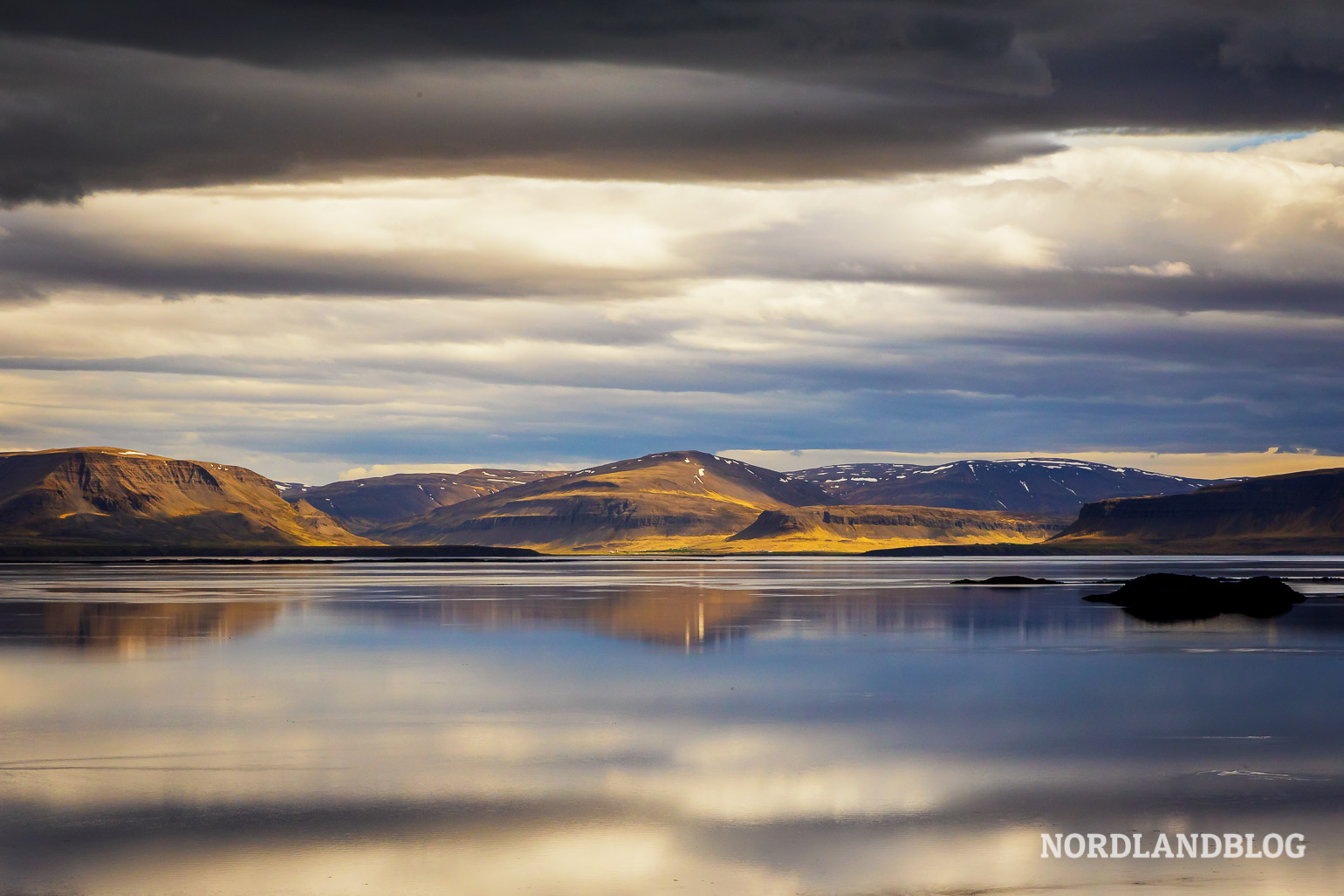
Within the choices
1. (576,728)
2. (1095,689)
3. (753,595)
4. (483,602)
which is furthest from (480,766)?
(753,595)

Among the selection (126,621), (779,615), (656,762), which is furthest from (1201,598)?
(656,762)

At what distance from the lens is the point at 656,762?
20.0 m

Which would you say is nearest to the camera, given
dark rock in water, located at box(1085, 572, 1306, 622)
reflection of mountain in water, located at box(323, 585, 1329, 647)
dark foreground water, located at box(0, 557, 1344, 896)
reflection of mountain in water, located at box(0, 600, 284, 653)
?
dark foreground water, located at box(0, 557, 1344, 896)

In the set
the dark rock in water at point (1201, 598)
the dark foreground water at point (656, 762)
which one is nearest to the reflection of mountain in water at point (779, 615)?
the dark rock in water at point (1201, 598)

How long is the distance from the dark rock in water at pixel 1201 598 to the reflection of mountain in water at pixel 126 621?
38.7 metres

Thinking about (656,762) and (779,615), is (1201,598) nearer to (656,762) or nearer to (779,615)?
(779,615)

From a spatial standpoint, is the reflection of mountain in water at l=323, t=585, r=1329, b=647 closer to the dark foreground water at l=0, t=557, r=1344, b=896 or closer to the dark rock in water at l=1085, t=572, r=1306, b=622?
the dark rock in water at l=1085, t=572, r=1306, b=622

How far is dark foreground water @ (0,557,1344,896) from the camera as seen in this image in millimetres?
13836

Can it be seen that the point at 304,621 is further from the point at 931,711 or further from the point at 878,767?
the point at 878,767

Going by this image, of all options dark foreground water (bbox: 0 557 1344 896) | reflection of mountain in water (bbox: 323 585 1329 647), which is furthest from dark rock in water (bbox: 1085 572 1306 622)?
dark foreground water (bbox: 0 557 1344 896)

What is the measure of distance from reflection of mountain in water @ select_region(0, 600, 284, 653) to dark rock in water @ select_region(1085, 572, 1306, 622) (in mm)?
38700

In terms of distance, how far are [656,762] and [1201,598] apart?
50488 millimetres

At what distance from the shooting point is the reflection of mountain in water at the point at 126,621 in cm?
4250

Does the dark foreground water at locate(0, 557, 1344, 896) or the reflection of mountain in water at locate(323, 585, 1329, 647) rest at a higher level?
the dark foreground water at locate(0, 557, 1344, 896)
